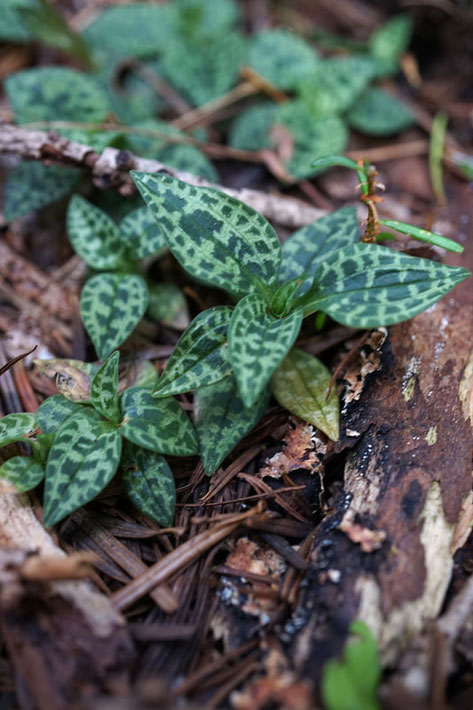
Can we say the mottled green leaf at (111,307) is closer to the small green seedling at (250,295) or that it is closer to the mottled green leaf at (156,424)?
the mottled green leaf at (156,424)

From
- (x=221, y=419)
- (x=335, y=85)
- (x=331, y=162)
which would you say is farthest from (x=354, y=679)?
(x=335, y=85)

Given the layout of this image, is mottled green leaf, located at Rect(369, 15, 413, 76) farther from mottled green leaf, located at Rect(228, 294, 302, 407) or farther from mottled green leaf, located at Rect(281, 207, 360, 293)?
mottled green leaf, located at Rect(228, 294, 302, 407)

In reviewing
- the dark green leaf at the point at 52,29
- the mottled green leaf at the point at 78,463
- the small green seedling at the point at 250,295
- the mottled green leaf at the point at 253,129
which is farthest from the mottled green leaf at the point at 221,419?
the dark green leaf at the point at 52,29

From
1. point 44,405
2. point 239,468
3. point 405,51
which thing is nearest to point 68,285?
point 44,405

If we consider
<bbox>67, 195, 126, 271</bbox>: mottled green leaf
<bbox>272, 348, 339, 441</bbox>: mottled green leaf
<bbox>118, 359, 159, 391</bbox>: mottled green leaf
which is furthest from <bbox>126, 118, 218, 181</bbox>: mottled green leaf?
<bbox>272, 348, 339, 441</bbox>: mottled green leaf

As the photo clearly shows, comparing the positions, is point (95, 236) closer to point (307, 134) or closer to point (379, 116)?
point (307, 134)

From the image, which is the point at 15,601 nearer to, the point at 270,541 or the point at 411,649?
the point at 270,541
